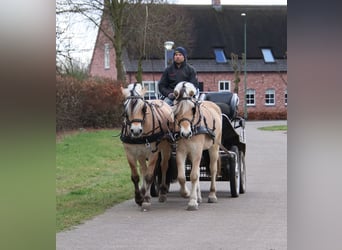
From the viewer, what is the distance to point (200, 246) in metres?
6.79

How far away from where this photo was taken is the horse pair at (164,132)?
356 inches

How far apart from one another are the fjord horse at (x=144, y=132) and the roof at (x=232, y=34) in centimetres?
4795

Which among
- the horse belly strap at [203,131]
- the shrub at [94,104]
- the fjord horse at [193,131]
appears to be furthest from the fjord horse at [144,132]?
the shrub at [94,104]

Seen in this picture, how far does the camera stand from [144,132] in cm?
919

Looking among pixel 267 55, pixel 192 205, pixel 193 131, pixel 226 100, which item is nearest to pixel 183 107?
pixel 193 131

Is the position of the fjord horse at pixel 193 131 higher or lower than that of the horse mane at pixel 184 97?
lower

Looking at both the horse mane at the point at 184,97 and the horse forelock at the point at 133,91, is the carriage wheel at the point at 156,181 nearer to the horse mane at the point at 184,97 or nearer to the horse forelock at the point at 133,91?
the horse mane at the point at 184,97

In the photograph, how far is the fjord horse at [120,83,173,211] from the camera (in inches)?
353

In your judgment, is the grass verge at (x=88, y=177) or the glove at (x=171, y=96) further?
the glove at (x=171, y=96)

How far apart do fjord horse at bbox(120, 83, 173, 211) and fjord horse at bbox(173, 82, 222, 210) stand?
255mm
